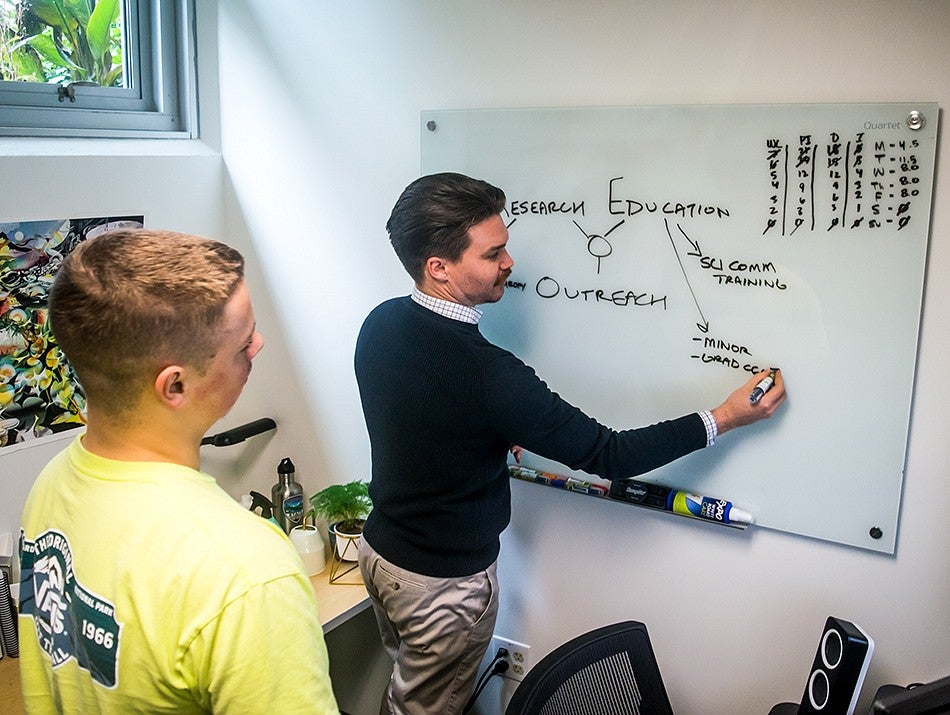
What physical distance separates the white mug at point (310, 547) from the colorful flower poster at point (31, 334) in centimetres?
67

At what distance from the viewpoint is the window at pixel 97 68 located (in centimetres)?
228

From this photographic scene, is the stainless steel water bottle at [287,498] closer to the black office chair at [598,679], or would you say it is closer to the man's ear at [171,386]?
the black office chair at [598,679]

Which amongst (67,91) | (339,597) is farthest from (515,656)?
(67,91)

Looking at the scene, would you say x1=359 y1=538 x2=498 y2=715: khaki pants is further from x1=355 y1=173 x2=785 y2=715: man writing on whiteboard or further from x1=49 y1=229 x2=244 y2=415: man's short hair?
x1=49 y1=229 x2=244 y2=415: man's short hair

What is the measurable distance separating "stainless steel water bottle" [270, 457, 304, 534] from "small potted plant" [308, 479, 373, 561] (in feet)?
0.38

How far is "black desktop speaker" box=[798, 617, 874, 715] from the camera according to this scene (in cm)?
155

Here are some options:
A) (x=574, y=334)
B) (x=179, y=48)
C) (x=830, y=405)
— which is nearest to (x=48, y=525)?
(x=574, y=334)

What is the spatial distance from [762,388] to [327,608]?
120 cm

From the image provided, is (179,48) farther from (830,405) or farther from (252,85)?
(830,405)

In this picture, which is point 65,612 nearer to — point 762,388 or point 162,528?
point 162,528

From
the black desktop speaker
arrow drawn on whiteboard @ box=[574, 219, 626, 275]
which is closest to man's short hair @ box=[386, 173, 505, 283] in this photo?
arrow drawn on whiteboard @ box=[574, 219, 626, 275]

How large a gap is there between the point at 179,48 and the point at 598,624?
195cm

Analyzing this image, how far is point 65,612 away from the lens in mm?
Result: 1064

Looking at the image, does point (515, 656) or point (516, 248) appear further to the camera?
point (515, 656)
